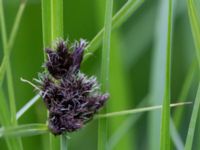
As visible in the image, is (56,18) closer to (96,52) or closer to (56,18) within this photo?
(56,18)

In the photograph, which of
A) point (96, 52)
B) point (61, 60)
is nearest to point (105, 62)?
point (61, 60)

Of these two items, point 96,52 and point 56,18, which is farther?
point 96,52

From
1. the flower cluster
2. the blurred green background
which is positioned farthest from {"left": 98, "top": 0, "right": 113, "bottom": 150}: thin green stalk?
the blurred green background

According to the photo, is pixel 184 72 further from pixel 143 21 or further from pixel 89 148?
pixel 89 148

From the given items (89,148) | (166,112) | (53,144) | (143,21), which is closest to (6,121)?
(53,144)

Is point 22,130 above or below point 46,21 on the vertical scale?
below

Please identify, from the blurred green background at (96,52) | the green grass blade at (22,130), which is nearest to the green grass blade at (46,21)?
the green grass blade at (22,130)
